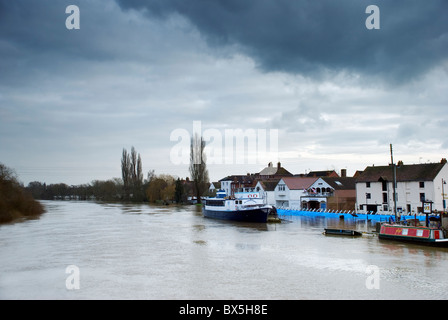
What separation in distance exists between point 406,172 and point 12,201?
6590 cm

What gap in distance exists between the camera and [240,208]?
6575 cm

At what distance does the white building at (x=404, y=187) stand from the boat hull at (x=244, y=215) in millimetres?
18699

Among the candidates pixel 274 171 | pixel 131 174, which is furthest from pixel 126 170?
pixel 274 171

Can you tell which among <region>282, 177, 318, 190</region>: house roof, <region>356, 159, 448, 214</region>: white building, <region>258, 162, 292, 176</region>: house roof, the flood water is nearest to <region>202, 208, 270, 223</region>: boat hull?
the flood water

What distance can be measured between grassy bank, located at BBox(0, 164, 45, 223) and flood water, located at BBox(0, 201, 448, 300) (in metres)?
23.1

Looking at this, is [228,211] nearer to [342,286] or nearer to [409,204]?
[409,204]

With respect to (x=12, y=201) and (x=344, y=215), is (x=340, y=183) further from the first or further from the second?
(x=12, y=201)

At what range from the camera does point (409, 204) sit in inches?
2414

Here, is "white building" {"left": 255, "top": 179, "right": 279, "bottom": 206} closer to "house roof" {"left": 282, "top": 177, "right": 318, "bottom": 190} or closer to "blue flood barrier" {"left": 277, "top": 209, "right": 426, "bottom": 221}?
"house roof" {"left": 282, "top": 177, "right": 318, "bottom": 190}

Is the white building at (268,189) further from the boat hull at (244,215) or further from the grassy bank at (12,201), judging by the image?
the grassy bank at (12,201)

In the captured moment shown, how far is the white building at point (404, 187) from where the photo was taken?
2322 inches
